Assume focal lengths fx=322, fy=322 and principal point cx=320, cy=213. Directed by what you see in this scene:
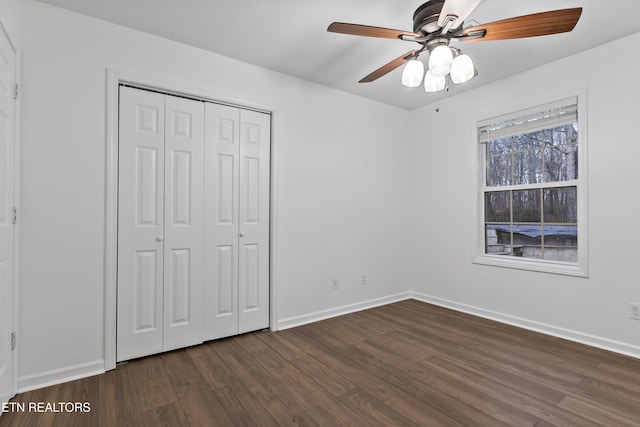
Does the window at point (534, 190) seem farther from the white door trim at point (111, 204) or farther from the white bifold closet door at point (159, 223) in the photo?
the white door trim at point (111, 204)

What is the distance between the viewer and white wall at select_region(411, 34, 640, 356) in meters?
2.69

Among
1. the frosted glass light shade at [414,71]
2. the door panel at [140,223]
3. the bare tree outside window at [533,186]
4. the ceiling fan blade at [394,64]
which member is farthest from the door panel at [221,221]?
the bare tree outside window at [533,186]

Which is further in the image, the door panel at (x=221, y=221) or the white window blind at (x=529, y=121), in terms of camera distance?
the white window blind at (x=529, y=121)

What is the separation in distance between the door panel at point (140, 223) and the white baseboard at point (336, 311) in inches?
47.3

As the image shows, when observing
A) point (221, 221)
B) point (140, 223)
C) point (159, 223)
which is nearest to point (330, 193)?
point (221, 221)

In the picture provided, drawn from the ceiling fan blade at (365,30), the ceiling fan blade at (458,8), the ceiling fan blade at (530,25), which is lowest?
the ceiling fan blade at (458,8)

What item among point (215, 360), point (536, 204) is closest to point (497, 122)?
point (536, 204)

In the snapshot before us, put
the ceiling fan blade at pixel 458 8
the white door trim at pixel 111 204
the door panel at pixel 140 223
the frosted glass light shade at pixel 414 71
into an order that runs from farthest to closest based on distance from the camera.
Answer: the door panel at pixel 140 223 < the white door trim at pixel 111 204 < the frosted glass light shade at pixel 414 71 < the ceiling fan blade at pixel 458 8

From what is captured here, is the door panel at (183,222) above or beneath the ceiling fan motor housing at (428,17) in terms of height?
beneath

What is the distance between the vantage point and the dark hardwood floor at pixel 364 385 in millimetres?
1849

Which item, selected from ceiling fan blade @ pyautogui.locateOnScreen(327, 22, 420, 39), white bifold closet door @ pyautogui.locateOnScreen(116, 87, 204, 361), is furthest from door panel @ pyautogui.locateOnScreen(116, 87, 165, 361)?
ceiling fan blade @ pyautogui.locateOnScreen(327, 22, 420, 39)

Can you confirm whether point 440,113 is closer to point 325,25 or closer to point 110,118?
point 325,25

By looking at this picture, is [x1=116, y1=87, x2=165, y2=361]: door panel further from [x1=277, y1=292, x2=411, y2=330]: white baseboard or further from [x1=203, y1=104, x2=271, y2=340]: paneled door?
[x1=277, y1=292, x2=411, y2=330]: white baseboard

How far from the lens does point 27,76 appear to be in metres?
2.16
